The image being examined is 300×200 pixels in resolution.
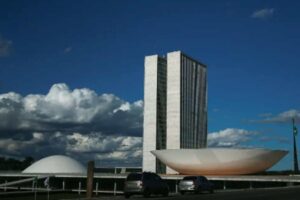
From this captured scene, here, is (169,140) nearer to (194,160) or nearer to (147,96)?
(147,96)

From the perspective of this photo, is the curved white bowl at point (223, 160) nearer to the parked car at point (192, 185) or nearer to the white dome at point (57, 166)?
the white dome at point (57, 166)

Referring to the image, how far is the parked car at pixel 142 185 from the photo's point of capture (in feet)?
120

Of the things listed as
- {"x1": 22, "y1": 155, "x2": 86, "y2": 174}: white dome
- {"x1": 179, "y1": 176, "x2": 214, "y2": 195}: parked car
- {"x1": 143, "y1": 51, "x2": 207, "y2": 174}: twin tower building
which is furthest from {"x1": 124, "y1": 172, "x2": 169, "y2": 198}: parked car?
{"x1": 143, "y1": 51, "x2": 207, "y2": 174}: twin tower building

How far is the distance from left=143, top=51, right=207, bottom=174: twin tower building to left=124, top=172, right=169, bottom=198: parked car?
12664cm

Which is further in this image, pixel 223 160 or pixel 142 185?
pixel 223 160

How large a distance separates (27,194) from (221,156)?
4142 cm

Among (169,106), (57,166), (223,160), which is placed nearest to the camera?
(223,160)

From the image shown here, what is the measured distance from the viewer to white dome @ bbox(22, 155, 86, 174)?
433 ft

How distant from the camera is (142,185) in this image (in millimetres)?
36625

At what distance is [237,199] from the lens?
104 ft

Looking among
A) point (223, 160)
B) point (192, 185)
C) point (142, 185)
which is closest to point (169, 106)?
point (223, 160)

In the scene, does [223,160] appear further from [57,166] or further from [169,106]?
[169,106]

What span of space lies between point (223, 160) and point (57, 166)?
53102 millimetres

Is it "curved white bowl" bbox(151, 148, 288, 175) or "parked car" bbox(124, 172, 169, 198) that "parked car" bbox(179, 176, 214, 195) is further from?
"curved white bowl" bbox(151, 148, 288, 175)
